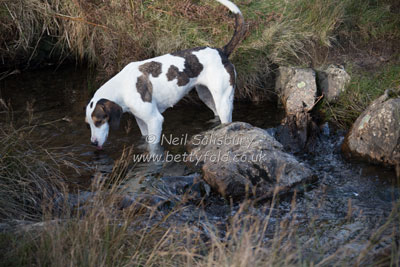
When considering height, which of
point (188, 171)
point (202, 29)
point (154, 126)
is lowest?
point (188, 171)

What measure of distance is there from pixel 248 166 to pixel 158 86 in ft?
5.19

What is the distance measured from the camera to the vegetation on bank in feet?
23.7

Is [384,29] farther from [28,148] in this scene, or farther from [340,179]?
[28,148]

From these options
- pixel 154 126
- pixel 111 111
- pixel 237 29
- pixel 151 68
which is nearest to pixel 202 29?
pixel 237 29

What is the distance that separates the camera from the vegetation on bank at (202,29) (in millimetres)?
7227

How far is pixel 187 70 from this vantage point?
564 cm

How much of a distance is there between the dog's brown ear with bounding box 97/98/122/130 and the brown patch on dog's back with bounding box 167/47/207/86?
0.81 meters

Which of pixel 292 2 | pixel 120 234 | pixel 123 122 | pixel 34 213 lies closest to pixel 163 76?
pixel 123 122

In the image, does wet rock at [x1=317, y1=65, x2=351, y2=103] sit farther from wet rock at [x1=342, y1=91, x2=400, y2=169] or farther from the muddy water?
wet rock at [x1=342, y1=91, x2=400, y2=169]

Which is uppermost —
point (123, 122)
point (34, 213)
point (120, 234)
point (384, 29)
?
point (384, 29)

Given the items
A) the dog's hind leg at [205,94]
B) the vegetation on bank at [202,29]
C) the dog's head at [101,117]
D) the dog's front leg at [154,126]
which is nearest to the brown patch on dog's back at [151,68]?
the dog's front leg at [154,126]

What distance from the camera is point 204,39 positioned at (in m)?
7.37

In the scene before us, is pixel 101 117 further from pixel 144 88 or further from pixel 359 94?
pixel 359 94

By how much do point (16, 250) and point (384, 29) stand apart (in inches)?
274
